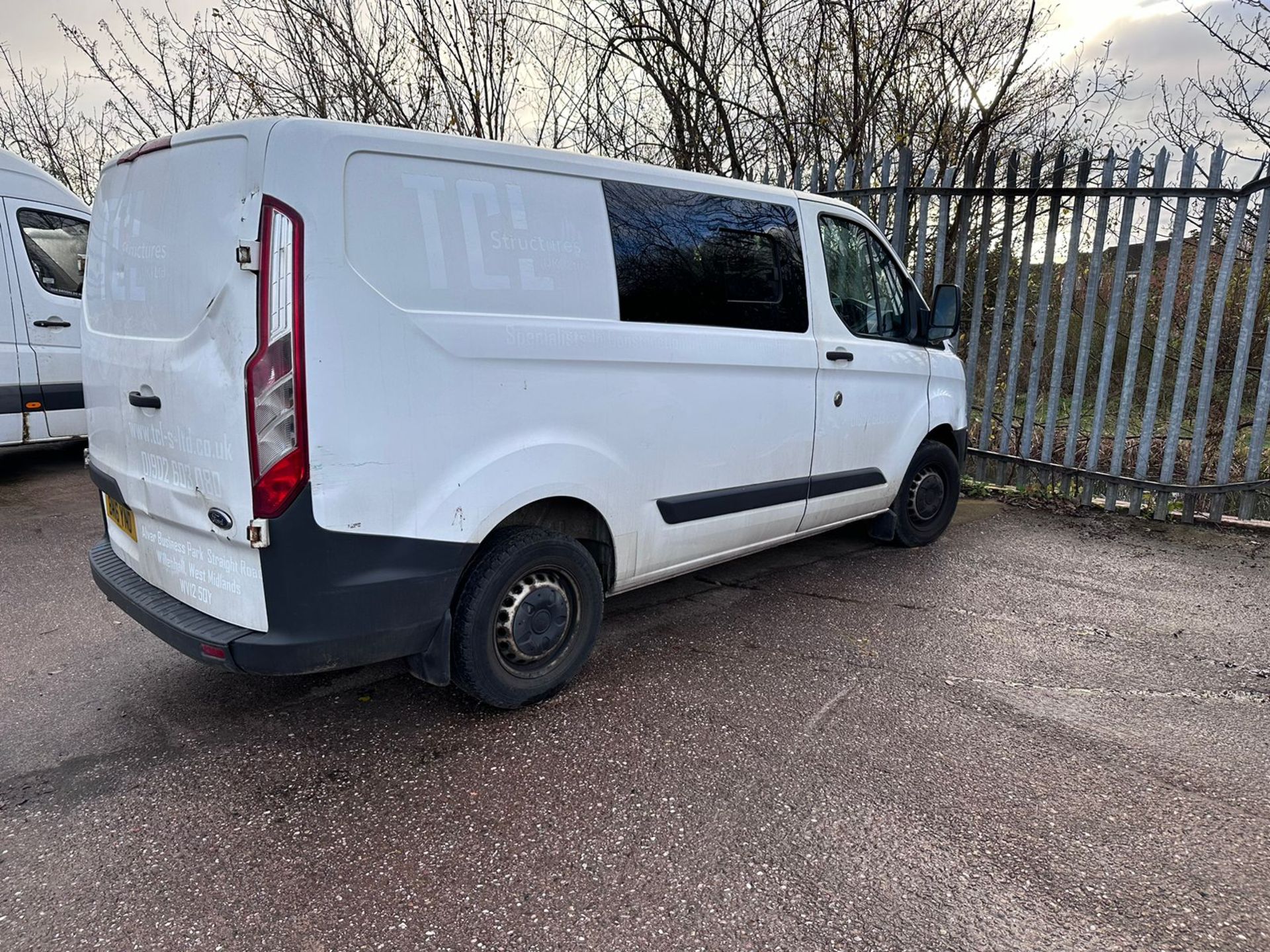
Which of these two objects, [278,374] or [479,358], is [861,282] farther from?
[278,374]

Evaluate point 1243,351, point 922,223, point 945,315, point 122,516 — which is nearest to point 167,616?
point 122,516

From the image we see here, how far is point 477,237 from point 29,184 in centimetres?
600

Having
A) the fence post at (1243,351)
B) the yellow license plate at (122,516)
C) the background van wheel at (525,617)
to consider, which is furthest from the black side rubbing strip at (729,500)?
the fence post at (1243,351)

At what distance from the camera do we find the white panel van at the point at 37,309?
6.32 m

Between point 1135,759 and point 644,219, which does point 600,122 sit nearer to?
point 644,219


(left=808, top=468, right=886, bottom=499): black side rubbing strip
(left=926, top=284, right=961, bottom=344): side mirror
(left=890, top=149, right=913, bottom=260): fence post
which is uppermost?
(left=890, top=149, right=913, bottom=260): fence post

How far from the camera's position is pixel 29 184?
657cm

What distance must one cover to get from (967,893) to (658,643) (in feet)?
5.81

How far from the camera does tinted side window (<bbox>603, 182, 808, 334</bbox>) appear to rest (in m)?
3.18

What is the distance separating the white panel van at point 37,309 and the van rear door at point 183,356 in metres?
4.24

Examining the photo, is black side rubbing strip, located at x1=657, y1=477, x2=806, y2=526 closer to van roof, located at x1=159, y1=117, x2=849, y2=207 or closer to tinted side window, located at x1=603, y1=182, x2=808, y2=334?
tinted side window, located at x1=603, y1=182, x2=808, y2=334

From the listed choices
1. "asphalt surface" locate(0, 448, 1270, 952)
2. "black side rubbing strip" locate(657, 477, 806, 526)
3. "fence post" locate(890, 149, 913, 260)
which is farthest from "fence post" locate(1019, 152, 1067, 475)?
"black side rubbing strip" locate(657, 477, 806, 526)

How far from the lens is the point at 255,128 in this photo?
2387mm

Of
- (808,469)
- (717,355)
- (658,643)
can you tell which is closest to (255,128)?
(717,355)
